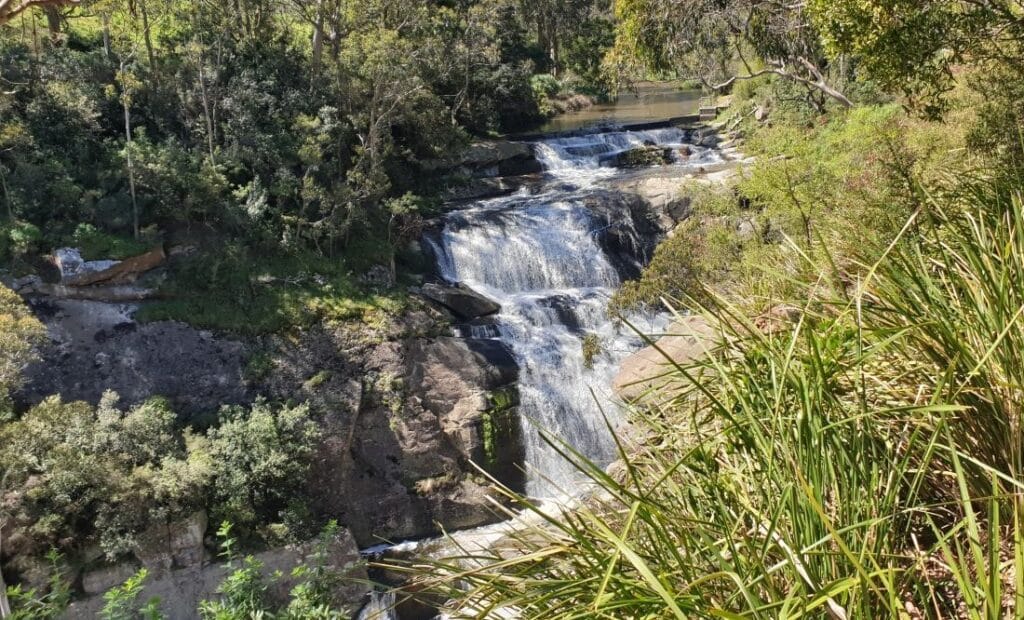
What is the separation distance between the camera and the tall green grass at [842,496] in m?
1.83

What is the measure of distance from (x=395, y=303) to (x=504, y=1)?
85.0 ft

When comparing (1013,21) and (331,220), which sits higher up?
(1013,21)

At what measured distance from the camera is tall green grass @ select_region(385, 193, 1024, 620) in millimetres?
1826

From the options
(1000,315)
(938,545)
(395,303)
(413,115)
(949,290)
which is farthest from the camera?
(413,115)

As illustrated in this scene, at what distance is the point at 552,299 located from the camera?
668 inches

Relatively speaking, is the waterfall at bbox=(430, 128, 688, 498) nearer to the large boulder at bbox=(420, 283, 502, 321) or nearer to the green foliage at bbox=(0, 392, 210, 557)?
the large boulder at bbox=(420, 283, 502, 321)

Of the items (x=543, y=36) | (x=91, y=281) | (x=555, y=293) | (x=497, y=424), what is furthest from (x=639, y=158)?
(x=543, y=36)

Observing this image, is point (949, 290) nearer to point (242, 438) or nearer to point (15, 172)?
point (242, 438)

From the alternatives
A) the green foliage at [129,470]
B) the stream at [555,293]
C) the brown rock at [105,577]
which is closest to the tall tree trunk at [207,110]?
the stream at [555,293]

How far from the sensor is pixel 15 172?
48.1 ft

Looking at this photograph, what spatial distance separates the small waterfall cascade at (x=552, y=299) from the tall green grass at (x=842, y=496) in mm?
10122

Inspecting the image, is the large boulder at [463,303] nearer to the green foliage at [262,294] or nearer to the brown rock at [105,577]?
the green foliage at [262,294]

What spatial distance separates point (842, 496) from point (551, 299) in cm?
1496

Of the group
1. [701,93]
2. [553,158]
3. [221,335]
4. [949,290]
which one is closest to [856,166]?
[949,290]
